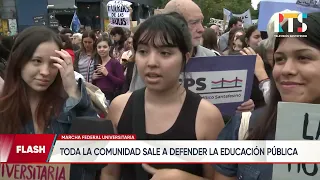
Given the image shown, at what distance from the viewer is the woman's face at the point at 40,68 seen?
258 centimetres

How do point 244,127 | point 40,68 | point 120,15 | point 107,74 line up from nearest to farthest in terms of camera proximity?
point 244,127
point 40,68
point 107,74
point 120,15

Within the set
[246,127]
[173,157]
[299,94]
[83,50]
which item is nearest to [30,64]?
[173,157]

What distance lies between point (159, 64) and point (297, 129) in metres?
0.75

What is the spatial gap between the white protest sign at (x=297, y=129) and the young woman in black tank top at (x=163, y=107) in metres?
0.42

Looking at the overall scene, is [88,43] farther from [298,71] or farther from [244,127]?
[298,71]

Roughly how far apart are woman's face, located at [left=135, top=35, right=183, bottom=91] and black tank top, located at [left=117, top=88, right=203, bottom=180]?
5.9 inches

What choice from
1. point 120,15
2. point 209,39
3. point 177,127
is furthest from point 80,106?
point 120,15

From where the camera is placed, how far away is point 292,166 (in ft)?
7.08

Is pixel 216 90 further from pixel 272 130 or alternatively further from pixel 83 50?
pixel 83 50

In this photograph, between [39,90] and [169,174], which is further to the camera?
[39,90]

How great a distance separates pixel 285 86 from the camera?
2.08 meters

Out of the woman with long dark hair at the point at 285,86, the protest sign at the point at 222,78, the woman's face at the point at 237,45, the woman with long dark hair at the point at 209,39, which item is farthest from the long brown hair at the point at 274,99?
the woman's face at the point at 237,45

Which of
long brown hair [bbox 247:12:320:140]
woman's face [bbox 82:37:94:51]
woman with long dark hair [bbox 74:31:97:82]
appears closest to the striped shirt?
woman with long dark hair [bbox 74:31:97:82]

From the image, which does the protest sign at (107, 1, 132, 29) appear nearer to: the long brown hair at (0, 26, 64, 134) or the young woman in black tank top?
the long brown hair at (0, 26, 64, 134)
